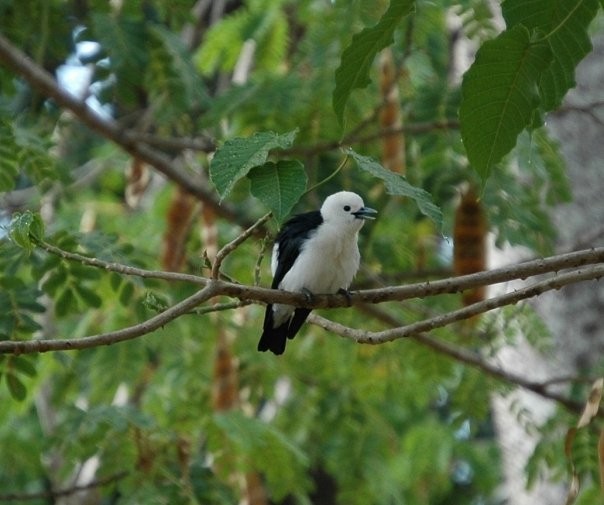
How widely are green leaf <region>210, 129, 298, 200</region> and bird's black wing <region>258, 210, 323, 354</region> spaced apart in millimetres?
1668

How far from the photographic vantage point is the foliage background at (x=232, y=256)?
5395 millimetres

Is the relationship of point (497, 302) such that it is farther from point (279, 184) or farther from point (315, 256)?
point (315, 256)

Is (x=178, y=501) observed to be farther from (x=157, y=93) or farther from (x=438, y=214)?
(x=438, y=214)

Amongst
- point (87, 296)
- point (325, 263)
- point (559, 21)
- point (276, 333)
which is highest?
point (559, 21)

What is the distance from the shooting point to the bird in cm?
436

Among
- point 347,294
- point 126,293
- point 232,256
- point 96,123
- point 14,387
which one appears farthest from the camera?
point 232,256

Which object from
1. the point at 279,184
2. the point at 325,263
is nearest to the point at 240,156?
the point at 279,184

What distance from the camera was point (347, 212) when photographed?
448 cm

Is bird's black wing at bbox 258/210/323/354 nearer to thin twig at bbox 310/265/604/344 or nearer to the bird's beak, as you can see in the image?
the bird's beak

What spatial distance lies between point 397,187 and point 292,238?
5.92 feet

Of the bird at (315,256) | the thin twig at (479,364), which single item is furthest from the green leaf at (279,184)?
the thin twig at (479,364)

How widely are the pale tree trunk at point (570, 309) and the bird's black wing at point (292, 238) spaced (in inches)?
91.9

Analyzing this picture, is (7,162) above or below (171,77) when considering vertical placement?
above

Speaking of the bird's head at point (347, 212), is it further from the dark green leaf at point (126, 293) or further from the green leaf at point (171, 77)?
the green leaf at point (171, 77)
